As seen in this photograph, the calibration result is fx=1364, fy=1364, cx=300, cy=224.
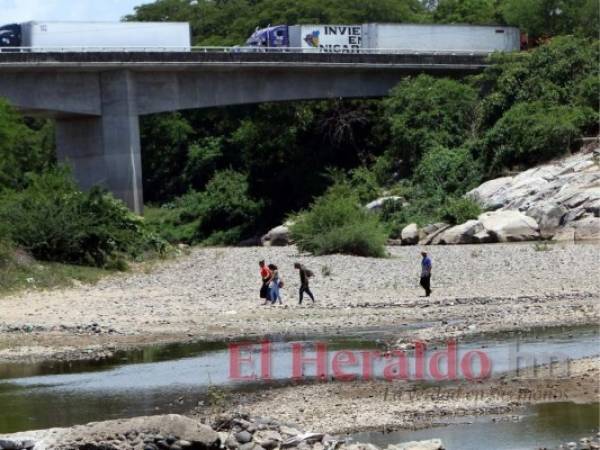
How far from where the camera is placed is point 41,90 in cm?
5841

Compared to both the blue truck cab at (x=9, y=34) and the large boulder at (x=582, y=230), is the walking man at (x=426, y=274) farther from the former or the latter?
the blue truck cab at (x=9, y=34)

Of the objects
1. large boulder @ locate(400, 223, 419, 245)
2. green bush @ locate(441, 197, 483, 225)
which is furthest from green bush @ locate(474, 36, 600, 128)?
large boulder @ locate(400, 223, 419, 245)

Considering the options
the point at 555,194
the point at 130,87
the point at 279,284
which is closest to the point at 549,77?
the point at 555,194

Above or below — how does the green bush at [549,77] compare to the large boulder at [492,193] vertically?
above

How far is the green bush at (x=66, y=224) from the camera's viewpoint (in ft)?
132

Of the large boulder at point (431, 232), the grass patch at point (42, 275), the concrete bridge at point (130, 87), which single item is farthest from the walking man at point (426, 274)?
the concrete bridge at point (130, 87)

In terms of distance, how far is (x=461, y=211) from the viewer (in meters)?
54.3

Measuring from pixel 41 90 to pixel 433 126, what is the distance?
19597 millimetres

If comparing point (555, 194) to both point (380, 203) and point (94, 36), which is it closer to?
point (380, 203)

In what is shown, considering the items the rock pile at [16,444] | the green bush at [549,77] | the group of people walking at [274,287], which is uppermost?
the green bush at [549,77]

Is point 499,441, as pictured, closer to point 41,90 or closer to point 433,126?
point 41,90

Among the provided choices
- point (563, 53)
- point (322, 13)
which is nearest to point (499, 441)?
point (563, 53)

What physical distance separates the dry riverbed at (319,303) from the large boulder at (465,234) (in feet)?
20.7

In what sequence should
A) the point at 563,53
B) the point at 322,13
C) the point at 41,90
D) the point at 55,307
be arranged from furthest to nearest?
the point at 322,13, the point at 563,53, the point at 41,90, the point at 55,307
